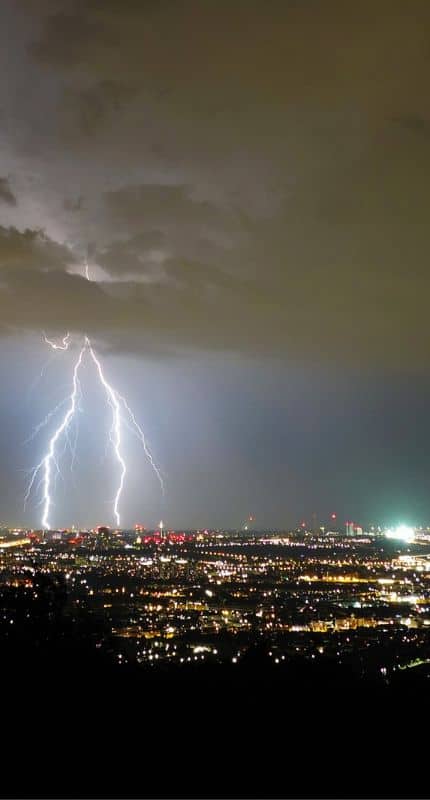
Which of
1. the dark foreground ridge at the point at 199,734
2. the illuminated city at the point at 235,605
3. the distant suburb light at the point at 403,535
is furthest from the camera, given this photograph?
the distant suburb light at the point at 403,535

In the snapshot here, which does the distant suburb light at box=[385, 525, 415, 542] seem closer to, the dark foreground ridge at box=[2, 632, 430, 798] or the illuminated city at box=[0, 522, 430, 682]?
the illuminated city at box=[0, 522, 430, 682]

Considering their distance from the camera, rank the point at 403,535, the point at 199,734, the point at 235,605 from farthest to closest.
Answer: the point at 403,535 → the point at 235,605 → the point at 199,734

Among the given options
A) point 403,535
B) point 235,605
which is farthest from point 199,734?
point 403,535

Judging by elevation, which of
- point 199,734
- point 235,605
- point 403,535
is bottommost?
point 199,734

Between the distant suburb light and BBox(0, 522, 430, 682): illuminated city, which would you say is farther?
the distant suburb light

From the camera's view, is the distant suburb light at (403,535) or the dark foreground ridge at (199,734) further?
the distant suburb light at (403,535)

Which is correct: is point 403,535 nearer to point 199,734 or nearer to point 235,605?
point 235,605

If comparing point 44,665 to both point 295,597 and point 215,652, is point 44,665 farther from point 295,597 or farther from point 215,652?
point 295,597

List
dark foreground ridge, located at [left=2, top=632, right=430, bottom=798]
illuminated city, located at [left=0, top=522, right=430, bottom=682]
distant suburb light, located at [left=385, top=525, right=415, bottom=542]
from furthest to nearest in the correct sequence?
distant suburb light, located at [left=385, top=525, right=415, bottom=542]
illuminated city, located at [left=0, top=522, right=430, bottom=682]
dark foreground ridge, located at [left=2, top=632, right=430, bottom=798]

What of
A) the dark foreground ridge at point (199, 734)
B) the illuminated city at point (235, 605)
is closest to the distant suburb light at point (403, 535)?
the illuminated city at point (235, 605)

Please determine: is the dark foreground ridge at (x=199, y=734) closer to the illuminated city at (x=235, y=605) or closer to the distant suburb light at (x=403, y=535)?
the illuminated city at (x=235, y=605)

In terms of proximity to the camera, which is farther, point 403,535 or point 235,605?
point 403,535

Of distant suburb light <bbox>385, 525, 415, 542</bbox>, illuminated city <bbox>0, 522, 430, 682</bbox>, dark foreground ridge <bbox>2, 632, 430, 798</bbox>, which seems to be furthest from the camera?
distant suburb light <bbox>385, 525, 415, 542</bbox>

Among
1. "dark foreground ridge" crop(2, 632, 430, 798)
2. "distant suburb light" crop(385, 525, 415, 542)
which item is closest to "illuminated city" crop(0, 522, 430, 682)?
"dark foreground ridge" crop(2, 632, 430, 798)
